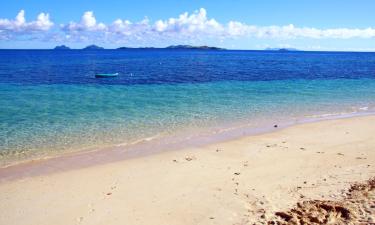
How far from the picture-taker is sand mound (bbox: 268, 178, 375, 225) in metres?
7.25

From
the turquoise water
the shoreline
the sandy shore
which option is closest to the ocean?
the turquoise water

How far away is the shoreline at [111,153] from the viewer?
471 inches

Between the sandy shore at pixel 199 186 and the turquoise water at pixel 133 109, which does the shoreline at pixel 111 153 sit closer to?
the sandy shore at pixel 199 186

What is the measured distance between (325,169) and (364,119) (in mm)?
10637

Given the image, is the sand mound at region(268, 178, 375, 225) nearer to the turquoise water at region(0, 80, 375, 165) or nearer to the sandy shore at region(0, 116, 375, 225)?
the sandy shore at region(0, 116, 375, 225)

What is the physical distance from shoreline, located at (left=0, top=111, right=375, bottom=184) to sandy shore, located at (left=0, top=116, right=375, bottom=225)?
555 mm

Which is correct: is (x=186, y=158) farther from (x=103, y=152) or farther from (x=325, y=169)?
(x=325, y=169)

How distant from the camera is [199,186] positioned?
33.2 feet

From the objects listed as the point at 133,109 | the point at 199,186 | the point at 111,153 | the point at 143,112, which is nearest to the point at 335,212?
the point at 199,186

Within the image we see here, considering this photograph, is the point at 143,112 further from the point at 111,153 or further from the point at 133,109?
the point at 111,153

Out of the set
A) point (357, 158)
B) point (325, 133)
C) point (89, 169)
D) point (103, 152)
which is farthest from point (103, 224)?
point (325, 133)

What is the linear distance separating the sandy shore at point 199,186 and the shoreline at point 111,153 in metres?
0.55

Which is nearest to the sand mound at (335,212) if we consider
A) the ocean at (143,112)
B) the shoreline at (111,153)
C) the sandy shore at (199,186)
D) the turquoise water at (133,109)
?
the sandy shore at (199,186)

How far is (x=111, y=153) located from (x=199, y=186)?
494 cm
